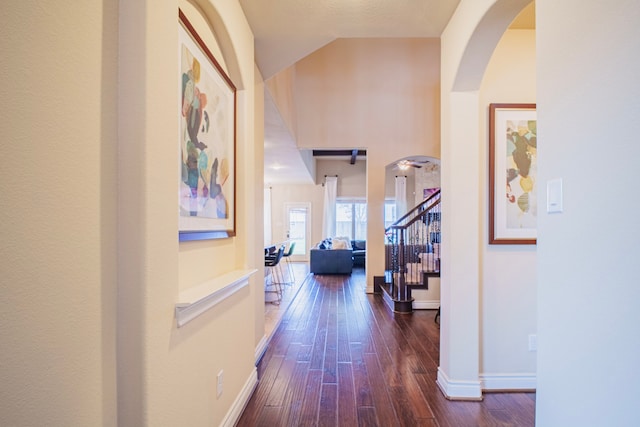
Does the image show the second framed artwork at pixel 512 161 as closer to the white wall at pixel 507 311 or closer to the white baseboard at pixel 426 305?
the white wall at pixel 507 311

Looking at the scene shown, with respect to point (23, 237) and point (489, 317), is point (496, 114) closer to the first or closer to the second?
point (489, 317)

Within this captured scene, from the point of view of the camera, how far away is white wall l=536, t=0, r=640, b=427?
2.69 feet

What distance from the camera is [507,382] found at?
2.23 meters

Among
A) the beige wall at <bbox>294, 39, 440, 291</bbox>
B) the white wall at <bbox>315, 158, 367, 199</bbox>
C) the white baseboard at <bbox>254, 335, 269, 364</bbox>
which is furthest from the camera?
the white wall at <bbox>315, 158, 367, 199</bbox>

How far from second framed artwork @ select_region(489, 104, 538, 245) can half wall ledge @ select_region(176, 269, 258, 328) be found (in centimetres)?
192

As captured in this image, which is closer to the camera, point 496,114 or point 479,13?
point 479,13

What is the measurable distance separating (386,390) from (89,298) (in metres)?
2.04

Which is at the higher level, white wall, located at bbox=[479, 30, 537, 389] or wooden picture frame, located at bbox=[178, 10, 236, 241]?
wooden picture frame, located at bbox=[178, 10, 236, 241]

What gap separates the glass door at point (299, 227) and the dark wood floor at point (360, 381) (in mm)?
6287

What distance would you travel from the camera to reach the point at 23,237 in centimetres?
69

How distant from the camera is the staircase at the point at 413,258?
4312 millimetres

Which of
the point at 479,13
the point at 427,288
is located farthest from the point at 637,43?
the point at 427,288

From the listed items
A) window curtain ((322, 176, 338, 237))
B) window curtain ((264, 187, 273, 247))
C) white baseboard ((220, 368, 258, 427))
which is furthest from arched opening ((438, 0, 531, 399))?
window curtain ((264, 187, 273, 247))

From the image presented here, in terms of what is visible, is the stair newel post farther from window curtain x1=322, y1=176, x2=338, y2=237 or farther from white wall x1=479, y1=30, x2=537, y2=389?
window curtain x1=322, y1=176, x2=338, y2=237
